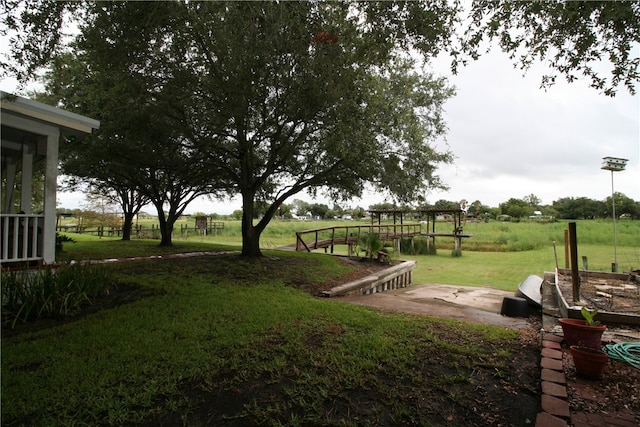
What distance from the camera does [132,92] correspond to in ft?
24.1

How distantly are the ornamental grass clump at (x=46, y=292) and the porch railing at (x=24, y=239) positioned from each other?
1.54 feet

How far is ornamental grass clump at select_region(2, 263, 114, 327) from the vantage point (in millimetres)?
4309

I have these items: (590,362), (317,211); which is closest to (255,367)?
(590,362)

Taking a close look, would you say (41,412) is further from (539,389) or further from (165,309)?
(539,389)

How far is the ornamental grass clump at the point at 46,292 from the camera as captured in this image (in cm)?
431

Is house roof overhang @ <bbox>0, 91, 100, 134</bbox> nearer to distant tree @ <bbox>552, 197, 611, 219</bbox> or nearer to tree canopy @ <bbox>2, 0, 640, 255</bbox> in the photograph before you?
tree canopy @ <bbox>2, 0, 640, 255</bbox>

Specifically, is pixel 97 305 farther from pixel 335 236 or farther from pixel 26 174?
pixel 335 236

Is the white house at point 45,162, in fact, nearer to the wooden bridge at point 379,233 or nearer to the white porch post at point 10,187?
the white porch post at point 10,187

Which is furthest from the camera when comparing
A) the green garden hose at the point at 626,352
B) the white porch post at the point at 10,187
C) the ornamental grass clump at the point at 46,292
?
the white porch post at the point at 10,187

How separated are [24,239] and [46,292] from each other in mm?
1394

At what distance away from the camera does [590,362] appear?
3082mm

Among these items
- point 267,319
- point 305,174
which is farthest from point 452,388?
point 305,174

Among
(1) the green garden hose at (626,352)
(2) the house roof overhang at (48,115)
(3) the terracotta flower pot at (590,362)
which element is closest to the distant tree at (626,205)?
(1) the green garden hose at (626,352)

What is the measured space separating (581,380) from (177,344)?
4.12m
